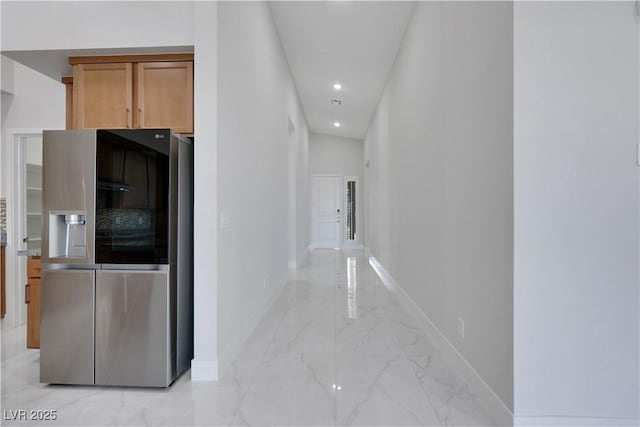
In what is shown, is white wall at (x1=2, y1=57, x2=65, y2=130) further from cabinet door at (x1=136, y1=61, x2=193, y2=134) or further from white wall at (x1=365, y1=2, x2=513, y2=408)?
white wall at (x1=365, y1=2, x2=513, y2=408)

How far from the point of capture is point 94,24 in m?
2.56

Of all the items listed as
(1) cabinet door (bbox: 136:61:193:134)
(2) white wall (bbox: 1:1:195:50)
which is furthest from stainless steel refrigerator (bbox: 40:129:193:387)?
(2) white wall (bbox: 1:1:195:50)

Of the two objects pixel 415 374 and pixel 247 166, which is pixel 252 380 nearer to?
pixel 415 374

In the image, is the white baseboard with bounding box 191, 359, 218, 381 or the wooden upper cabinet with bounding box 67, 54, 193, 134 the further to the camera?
the wooden upper cabinet with bounding box 67, 54, 193, 134

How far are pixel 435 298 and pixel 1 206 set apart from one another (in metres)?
4.47

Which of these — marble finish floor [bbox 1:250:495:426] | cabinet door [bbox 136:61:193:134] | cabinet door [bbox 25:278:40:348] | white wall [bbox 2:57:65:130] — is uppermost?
white wall [bbox 2:57:65:130]

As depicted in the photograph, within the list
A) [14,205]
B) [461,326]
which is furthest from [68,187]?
[461,326]

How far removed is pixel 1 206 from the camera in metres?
3.88

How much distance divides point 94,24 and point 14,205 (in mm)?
2495

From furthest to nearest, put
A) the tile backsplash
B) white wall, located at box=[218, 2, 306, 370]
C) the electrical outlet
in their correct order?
the tile backsplash
white wall, located at box=[218, 2, 306, 370]
the electrical outlet

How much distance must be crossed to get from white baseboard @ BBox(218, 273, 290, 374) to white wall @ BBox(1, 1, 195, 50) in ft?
7.09

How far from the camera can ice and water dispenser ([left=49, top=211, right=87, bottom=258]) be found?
2.42m
